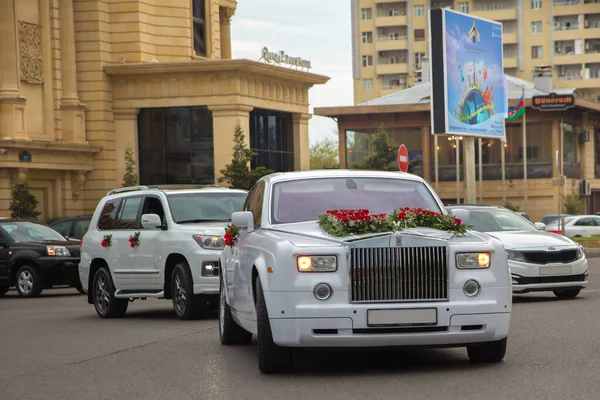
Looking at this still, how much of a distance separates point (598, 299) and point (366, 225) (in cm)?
885

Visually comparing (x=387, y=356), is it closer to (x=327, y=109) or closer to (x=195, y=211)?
(x=195, y=211)

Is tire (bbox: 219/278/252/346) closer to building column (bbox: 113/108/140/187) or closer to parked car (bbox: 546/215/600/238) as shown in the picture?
building column (bbox: 113/108/140/187)

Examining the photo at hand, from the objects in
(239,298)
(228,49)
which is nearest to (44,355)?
(239,298)

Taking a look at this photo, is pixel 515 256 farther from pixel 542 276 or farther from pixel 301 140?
pixel 301 140

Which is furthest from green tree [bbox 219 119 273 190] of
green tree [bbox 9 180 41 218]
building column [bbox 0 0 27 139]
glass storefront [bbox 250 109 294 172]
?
building column [bbox 0 0 27 139]

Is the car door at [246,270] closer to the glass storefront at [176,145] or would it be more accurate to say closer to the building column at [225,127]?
the building column at [225,127]

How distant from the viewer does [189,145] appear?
171 feet

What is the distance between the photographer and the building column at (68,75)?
50.2m

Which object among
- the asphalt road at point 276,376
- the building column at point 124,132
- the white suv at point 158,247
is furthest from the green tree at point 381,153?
the asphalt road at point 276,376

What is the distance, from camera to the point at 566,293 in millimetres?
18734

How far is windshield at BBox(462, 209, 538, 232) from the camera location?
19.3 m

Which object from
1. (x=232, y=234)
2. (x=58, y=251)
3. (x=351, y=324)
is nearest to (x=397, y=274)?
(x=351, y=324)

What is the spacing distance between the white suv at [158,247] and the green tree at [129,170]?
100 feet

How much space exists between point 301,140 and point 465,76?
46.0 ft
